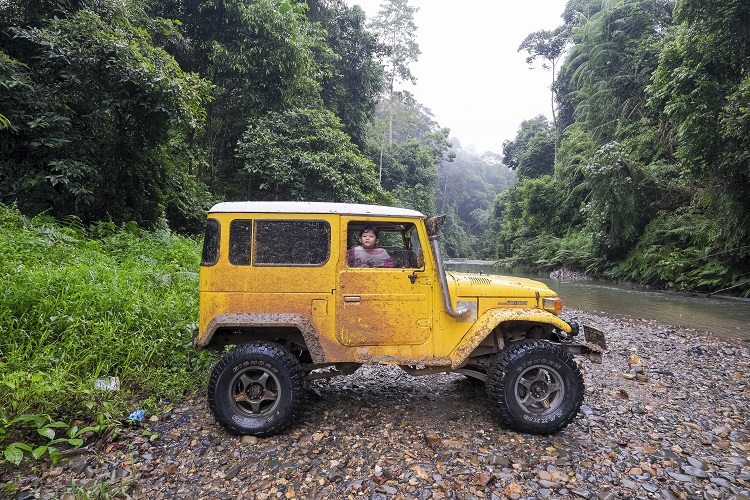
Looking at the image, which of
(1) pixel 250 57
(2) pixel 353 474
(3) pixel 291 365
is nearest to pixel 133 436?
(3) pixel 291 365

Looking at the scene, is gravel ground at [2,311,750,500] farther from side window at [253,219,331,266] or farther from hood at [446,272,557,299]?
side window at [253,219,331,266]

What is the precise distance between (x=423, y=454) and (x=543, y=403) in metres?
1.24

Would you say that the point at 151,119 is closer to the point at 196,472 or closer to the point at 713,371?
the point at 196,472

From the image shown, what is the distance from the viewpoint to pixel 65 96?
755cm

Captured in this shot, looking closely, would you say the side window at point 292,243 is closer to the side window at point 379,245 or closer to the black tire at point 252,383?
the side window at point 379,245

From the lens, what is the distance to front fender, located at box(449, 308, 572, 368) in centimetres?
350

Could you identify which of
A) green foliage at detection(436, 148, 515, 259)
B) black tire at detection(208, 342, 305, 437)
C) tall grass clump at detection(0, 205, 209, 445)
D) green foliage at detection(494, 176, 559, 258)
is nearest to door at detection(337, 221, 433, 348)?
black tire at detection(208, 342, 305, 437)

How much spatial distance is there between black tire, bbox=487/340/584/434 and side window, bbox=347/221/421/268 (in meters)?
1.25

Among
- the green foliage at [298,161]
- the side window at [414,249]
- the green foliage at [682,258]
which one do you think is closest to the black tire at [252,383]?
the side window at [414,249]

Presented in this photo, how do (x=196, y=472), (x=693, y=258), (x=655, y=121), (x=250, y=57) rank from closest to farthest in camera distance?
1. (x=196, y=472)
2. (x=250, y=57)
3. (x=693, y=258)
4. (x=655, y=121)

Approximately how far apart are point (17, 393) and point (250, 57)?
40.5ft

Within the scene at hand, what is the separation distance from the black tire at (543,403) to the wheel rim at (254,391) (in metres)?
1.99

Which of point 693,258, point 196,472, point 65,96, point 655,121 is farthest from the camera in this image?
point 655,121

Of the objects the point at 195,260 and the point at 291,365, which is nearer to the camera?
the point at 291,365
